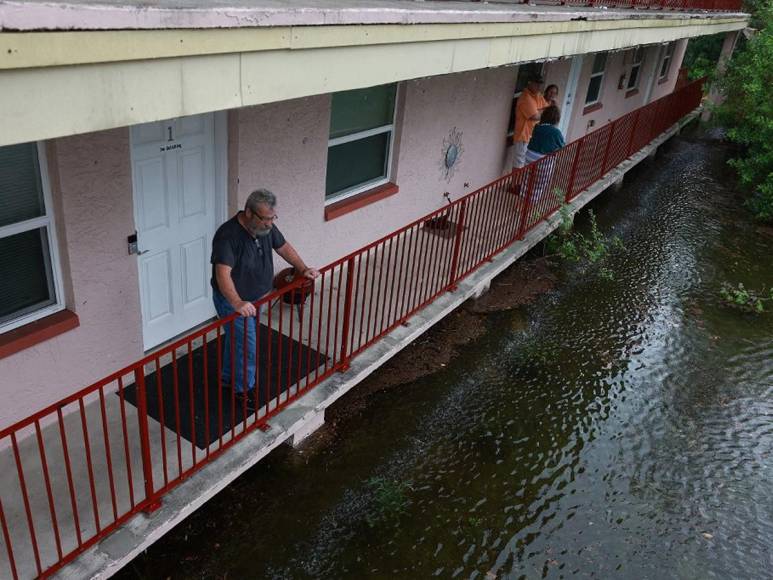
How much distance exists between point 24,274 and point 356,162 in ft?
12.1

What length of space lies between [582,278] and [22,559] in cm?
727

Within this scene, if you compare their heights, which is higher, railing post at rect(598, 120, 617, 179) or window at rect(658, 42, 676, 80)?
window at rect(658, 42, 676, 80)

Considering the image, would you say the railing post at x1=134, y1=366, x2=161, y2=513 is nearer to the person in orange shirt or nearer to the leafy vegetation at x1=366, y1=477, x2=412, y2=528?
the leafy vegetation at x1=366, y1=477, x2=412, y2=528

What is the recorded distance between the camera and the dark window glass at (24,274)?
3.99 meters

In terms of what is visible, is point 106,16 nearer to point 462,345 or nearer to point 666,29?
point 462,345

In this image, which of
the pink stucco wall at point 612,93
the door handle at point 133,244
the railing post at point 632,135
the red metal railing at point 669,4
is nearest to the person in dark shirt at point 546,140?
the red metal railing at point 669,4

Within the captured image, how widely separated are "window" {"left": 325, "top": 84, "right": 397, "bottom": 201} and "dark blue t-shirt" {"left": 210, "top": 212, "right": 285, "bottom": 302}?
2208 mm

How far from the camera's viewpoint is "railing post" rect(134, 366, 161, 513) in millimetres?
3320

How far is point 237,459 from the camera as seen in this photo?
14.0 ft

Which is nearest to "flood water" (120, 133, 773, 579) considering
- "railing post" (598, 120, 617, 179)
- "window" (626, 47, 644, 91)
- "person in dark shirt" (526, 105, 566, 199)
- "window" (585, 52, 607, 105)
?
"person in dark shirt" (526, 105, 566, 199)

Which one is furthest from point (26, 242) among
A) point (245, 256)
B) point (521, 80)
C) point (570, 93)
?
point (570, 93)

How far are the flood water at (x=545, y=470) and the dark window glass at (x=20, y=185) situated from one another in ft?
7.58

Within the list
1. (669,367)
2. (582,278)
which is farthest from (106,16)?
(582,278)

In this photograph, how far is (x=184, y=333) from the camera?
216 inches
